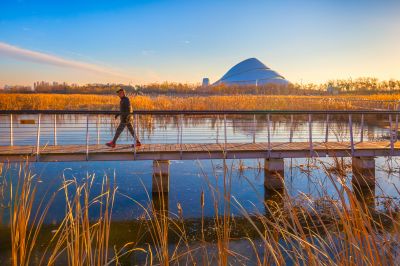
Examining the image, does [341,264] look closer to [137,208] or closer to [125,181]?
[137,208]

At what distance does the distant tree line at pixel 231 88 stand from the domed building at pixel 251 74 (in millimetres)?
54966

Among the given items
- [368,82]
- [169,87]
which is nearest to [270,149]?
[169,87]

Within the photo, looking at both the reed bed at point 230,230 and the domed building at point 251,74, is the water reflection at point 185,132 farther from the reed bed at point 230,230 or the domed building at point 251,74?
the domed building at point 251,74

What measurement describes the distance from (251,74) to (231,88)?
80.6 meters

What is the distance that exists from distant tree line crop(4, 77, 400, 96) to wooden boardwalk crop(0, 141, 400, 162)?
19.9 m

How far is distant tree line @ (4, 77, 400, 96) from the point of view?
30.9m

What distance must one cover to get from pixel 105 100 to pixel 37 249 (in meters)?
16.9

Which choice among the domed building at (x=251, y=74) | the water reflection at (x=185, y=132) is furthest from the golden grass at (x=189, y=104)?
the domed building at (x=251, y=74)

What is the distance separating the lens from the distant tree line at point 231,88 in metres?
30.9

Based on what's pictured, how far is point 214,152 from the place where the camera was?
766 centimetres

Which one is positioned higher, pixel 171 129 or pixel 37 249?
pixel 171 129

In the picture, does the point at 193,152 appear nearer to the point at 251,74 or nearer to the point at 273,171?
the point at 273,171

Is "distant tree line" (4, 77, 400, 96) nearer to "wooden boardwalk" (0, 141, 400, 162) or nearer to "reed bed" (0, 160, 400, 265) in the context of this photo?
"wooden boardwalk" (0, 141, 400, 162)

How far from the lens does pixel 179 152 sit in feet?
24.9
